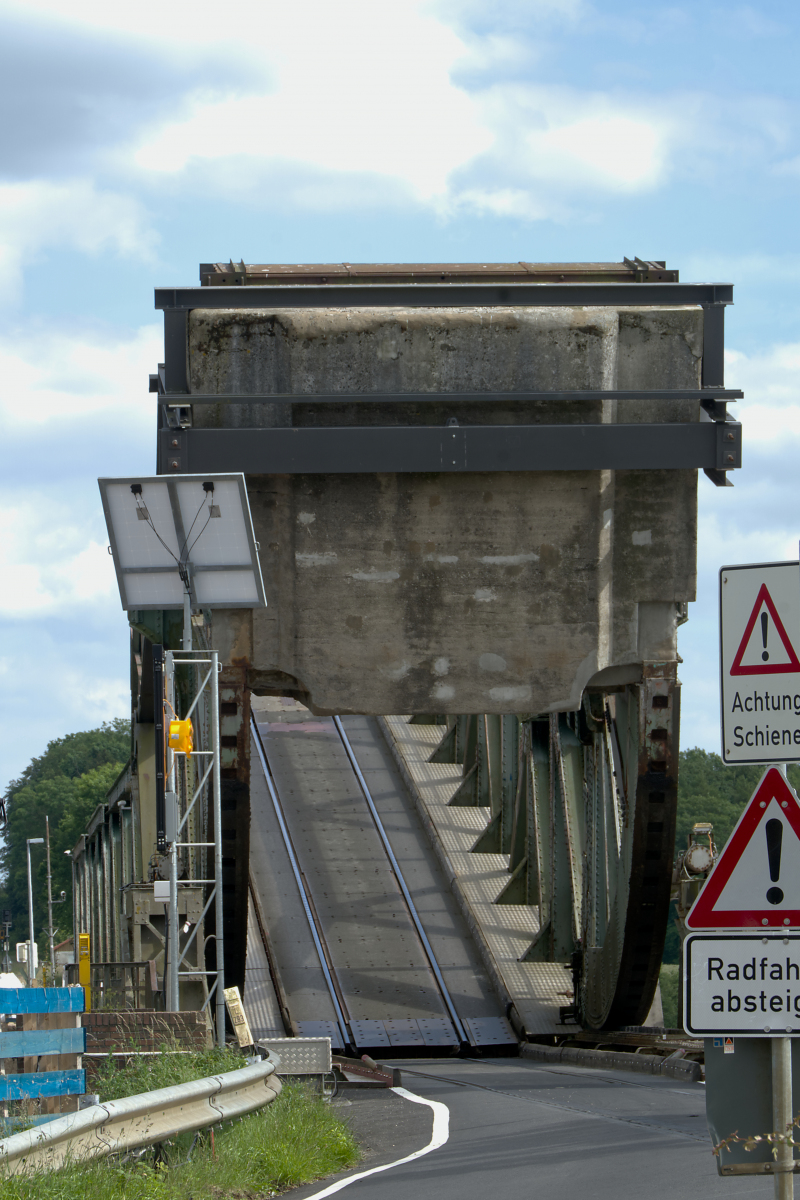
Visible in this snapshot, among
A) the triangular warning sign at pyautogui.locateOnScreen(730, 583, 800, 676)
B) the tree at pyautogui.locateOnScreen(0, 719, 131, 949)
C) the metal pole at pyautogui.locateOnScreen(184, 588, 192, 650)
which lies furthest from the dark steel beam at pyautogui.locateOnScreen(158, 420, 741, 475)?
the tree at pyautogui.locateOnScreen(0, 719, 131, 949)

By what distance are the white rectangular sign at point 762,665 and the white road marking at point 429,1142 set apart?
5.08 m

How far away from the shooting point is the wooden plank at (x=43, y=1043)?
9703 millimetres

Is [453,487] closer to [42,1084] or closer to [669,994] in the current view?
[42,1084]

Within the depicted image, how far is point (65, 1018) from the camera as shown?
35.2ft

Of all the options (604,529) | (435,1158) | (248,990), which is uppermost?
(604,529)

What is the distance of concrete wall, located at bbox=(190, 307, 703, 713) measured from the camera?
21.2 meters

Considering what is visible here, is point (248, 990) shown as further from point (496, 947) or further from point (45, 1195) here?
point (45, 1195)

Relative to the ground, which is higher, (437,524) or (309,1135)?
(437,524)

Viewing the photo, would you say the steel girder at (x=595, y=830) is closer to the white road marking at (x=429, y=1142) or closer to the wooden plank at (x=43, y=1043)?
the white road marking at (x=429, y=1142)

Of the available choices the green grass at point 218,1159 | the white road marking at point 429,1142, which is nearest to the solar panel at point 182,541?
the white road marking at point 429,1142

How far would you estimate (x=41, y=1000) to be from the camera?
10.2 m

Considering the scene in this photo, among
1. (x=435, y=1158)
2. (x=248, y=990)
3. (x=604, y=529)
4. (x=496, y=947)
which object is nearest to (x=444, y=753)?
(x=496, y=947)

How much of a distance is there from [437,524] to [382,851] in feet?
42.8

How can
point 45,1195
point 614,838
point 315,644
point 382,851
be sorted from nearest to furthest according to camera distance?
point 45,1195, point 315,644, point 614,838, point 382,851
